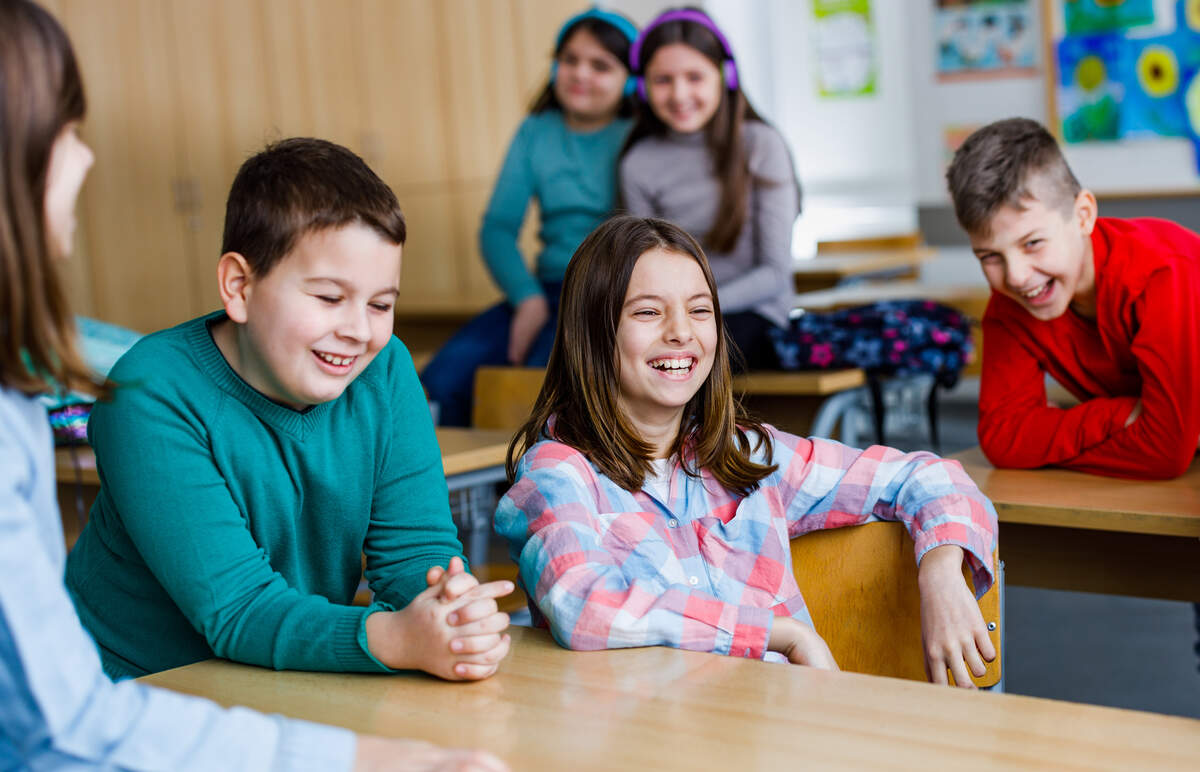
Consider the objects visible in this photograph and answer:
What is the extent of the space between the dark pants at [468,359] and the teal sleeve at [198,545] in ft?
6.58

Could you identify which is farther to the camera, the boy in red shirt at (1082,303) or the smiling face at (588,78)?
the smiling face at (588,78)

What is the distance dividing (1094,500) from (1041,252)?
393 mm

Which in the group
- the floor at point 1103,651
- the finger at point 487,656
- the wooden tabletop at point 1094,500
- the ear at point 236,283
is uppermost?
the ear at point 236,283

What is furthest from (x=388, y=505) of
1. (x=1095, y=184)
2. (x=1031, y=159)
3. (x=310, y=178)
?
(x=1095, y=184)

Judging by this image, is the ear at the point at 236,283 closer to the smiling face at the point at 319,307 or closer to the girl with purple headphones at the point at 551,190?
the smiling face at the point at 319,307

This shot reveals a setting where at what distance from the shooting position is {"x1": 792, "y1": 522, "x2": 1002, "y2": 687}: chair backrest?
53.1 inches

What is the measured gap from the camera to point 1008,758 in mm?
768

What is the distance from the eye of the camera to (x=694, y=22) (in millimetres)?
2857

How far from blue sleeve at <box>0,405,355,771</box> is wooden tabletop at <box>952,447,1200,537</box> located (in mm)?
1058

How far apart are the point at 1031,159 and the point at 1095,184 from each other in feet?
15.5

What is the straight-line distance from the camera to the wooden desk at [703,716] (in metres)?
0.78

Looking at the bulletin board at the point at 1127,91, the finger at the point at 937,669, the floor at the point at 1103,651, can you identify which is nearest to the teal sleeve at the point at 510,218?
the floor at the point at 1103,651

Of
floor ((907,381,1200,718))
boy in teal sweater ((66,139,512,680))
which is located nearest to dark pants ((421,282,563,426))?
floor ((907,381,1200,718))

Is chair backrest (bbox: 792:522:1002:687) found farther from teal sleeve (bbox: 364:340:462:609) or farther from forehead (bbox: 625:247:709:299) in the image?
teal sleeve (bbox: 364:340:462:609)
